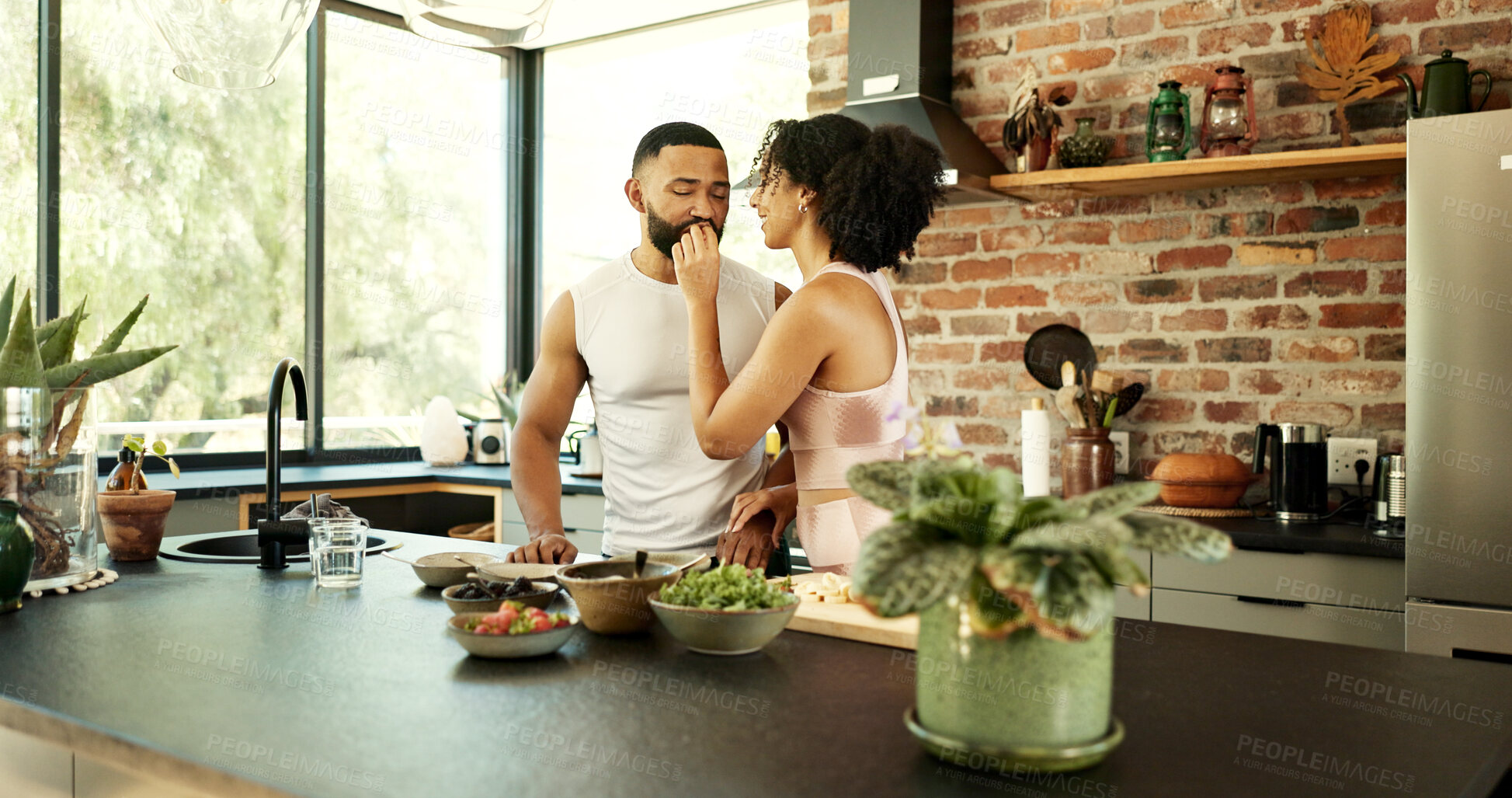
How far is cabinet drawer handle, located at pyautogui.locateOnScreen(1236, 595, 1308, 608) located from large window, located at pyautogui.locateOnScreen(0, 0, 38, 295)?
3.46 meters

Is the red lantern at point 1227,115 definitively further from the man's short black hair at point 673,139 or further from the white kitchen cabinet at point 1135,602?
the man's short black hair at point 673,139

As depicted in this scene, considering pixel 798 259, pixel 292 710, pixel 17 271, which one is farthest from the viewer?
pixel 17 271

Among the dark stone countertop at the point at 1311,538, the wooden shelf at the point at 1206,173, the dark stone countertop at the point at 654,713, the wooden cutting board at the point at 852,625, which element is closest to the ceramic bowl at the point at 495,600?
the dark stone countertop at the point at 654,713

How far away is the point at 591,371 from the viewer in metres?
2.26

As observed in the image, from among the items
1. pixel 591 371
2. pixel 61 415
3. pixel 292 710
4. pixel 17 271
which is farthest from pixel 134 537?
pixel 17 271

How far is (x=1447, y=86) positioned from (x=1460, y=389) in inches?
32.6

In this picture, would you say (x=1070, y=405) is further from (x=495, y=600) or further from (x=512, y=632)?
(x=512, y=632)

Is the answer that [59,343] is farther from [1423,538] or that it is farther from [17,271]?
[1423,538]

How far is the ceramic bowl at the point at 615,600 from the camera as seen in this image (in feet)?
4.21

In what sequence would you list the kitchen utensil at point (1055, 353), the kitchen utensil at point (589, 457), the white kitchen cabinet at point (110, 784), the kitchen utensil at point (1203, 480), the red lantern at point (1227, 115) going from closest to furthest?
1. the white kitchen cabinet at point (110, 784)
2. the kitchen utensil at point (1203, 480)
3. the red lantern at point (1227, 115)
4. the kitchen utensil at point (1055, 353)
5. the kitchen utensil at point (589, 457)

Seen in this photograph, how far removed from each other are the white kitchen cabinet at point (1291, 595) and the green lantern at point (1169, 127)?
44.0 inches

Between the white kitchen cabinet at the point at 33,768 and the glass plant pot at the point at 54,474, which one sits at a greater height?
the glass plant pot at the point at 54,474

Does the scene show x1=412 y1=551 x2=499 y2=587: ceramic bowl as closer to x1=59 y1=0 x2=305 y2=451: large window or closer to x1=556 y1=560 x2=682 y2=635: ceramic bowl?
x1=556 y1=560 x2=682 y2=635: ceramic bowl

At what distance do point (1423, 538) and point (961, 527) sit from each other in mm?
1894
